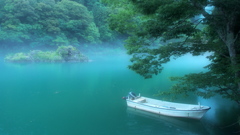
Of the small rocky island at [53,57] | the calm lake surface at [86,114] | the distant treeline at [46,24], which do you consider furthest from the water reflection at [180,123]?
the distant treeline at [46,24]

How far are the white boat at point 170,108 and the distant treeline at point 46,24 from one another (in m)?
27.8

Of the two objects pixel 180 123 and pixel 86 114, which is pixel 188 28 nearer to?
pixel 180 123

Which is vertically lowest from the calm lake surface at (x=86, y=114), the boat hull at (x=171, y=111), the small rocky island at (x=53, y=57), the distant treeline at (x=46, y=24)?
the calm lake surface at (x=86, y=114)

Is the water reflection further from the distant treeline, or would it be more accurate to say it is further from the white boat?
the distant treeline

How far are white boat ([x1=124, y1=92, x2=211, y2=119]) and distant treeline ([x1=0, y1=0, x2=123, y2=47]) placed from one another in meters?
27.8

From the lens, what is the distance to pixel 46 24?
34750mm

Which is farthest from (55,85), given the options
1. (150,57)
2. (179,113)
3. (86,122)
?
(150,57)

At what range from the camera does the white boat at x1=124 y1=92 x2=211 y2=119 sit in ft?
26.7

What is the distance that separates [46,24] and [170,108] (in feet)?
104

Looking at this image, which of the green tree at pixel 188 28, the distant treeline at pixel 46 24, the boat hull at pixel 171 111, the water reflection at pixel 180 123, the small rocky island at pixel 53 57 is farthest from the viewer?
the distant treeline at pixel 46 24

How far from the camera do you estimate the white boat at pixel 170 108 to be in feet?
26.7

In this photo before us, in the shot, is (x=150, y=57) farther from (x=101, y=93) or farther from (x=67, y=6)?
(x=67, y=6)

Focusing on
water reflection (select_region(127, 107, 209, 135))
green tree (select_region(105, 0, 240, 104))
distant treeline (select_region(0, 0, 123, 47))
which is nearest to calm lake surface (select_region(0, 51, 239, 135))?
water reflection (select_region(127, 107, 209, 135))

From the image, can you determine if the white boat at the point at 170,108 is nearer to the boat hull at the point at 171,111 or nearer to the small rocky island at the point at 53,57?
the boat hull at the point at 171,111
